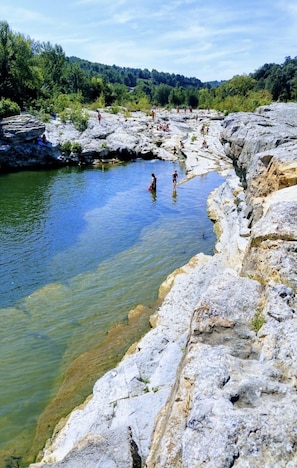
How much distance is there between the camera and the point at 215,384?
5402mm

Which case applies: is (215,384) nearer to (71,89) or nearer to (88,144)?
(88,144)

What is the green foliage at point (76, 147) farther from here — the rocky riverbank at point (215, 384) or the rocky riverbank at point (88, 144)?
the rocky riverbank at point (215, 384)

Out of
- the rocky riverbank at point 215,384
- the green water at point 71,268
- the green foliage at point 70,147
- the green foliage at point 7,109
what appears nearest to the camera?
the rocky riverbank at point 215,384

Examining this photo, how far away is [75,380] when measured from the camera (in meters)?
11.4

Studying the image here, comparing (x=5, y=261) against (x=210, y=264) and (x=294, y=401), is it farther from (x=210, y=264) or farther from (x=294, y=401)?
(x=294, y=401)

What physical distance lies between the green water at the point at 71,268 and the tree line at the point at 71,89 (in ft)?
86.2

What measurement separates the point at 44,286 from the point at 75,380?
7.07m

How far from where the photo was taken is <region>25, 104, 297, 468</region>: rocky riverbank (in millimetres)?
4582

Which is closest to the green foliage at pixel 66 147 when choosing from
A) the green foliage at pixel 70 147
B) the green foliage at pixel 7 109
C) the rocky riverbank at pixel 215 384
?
the green foliage at pixel 70 147

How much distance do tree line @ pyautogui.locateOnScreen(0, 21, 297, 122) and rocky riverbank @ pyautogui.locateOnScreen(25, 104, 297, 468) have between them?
47.2 meters

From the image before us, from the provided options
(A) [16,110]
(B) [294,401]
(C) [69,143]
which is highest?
(A) [16,110]

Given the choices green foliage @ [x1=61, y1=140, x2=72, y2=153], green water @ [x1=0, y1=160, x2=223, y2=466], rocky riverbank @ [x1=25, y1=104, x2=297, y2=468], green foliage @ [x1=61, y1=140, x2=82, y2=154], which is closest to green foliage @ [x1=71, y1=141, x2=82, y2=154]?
green foliage @ [x1=61, y1=140, x2=82, y2=154]

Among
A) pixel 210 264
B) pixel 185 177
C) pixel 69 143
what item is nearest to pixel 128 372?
pixel 210 264

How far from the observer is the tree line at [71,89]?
54.9 m
